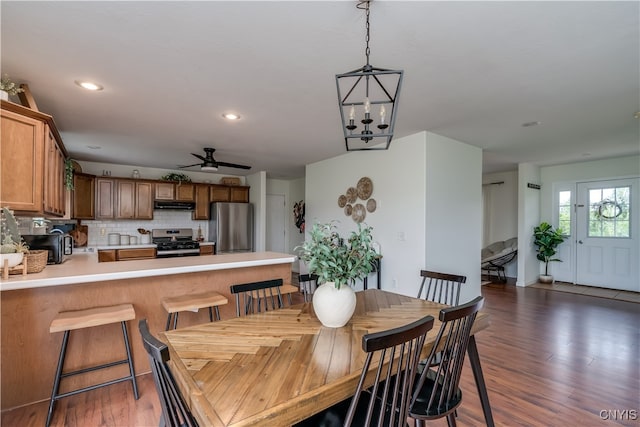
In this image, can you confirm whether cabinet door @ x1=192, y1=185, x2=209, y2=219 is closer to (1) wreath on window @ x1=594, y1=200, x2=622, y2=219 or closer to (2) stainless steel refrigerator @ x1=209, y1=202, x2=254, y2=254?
(2) stainless steel refrigerator @ x1=209, y1=202, x2=254, y2=254

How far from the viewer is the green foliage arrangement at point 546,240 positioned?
5.89m

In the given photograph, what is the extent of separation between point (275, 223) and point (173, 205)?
2523 mm

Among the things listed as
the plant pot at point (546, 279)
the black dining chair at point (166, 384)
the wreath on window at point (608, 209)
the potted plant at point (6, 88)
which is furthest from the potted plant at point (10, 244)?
the wreath on window at point (608, 209)

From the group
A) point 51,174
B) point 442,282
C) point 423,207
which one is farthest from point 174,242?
point 442,282

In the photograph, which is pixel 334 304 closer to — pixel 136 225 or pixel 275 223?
pixel 136 225

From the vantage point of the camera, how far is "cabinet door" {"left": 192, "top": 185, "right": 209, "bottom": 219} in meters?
6.28

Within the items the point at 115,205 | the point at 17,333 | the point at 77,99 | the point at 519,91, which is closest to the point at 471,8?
the point at 519,91

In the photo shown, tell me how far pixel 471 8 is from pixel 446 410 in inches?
79.5

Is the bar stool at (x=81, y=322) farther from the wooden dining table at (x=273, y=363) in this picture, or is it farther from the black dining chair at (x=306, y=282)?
the black dining chair at (x=306, y=282)

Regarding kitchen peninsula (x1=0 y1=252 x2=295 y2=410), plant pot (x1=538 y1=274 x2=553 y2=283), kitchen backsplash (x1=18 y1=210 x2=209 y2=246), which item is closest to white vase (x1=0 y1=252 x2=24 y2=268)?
kitchen peninsula (x1=0 y1=252 x2=295 y2=410)

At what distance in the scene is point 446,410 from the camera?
4.54ft

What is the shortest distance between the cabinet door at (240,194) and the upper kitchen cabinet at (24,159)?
13.1 ft

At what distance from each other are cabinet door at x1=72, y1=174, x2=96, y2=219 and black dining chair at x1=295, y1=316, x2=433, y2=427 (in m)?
5.50

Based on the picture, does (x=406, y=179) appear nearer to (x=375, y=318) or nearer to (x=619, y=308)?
(x=375, y=318)
